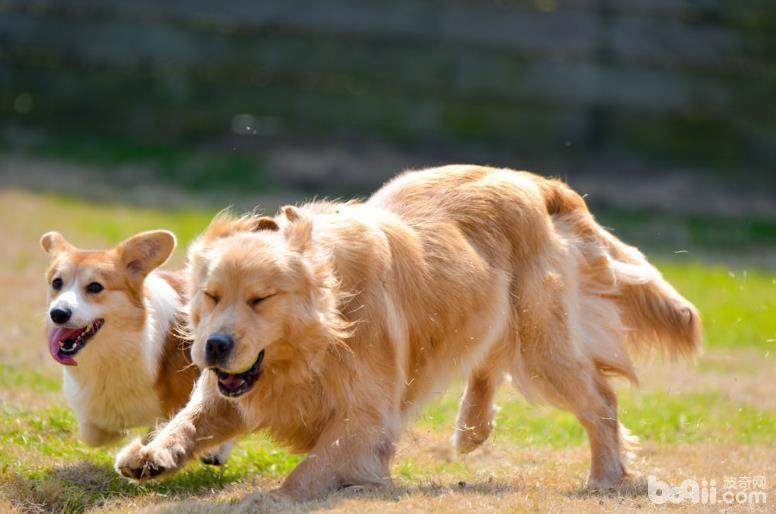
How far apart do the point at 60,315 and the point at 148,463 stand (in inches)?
45.1

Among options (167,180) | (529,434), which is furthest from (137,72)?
(529,434)

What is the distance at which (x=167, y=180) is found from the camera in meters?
15.7

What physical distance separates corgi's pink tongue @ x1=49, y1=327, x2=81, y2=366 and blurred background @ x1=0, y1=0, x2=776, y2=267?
31.2 feet

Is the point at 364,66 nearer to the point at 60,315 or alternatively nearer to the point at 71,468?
the point at 60,315

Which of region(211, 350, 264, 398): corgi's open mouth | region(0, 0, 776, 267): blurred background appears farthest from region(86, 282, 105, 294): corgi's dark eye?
region(0, 0, 776, 267): blurred background

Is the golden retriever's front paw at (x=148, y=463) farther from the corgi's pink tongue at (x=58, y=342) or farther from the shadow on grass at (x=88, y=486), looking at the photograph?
the corgi's pink tongue at (x=58, y=342)

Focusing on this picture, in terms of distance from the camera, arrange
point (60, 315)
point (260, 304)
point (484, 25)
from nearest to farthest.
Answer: point (260, 304)
point (60, 315)
point (484, 25)

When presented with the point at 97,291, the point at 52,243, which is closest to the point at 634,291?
the point at 97,291

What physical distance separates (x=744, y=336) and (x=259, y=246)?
21.3 ft

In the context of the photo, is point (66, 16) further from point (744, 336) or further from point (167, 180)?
point (744, 336)

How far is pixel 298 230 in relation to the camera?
5637mm

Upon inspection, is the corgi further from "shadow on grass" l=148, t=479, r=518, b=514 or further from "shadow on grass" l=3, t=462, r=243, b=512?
"shadow on grass" l=148, t=479, r=518, b=514

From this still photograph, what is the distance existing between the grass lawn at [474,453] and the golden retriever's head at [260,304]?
2.17ft

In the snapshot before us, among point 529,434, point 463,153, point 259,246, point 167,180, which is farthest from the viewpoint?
point 463,153
